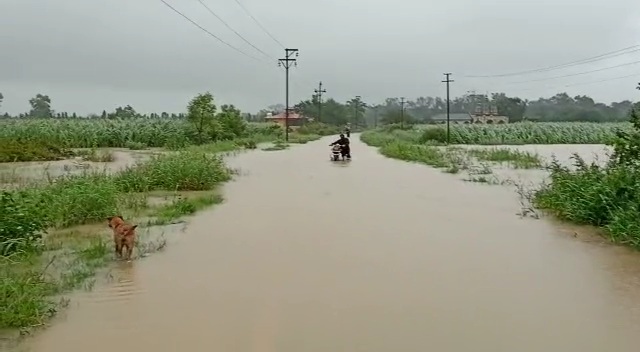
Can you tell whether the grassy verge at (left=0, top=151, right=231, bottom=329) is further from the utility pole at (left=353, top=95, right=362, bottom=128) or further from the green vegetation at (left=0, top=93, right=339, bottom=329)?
the utility pole at (left=353, top=95, right=362, bottom=128)

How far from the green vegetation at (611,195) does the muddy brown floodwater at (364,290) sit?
56 cm

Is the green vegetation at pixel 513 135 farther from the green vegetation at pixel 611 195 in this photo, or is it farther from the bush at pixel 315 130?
the green vegetation at pixel 611 195

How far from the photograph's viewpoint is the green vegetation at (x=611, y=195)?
9.49 meters

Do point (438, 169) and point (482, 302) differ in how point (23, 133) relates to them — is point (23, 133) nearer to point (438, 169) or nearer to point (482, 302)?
point (438, 169)

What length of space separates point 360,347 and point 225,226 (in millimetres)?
6114

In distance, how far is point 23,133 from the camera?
3391 cm

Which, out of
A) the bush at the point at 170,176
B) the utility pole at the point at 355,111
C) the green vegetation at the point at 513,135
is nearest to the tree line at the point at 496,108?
the utility pole at the point at 355,111

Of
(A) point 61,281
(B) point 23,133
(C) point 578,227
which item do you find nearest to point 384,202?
(C) point 578,227

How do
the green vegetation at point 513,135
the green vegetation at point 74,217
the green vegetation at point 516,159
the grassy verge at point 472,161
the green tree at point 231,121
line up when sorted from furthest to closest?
the green vegetation at point 513,135
the green tree at point 231,121
the green vegetation at point 516,159
the grassy verge at point 472,161
the green vegetation at point 74,217

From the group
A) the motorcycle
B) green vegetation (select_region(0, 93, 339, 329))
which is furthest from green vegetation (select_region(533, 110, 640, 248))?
the motorcycle

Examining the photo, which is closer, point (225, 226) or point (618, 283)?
point (618, 283)

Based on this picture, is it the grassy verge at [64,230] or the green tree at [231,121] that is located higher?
the green tree at [231,121]

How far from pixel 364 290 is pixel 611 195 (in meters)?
5.97

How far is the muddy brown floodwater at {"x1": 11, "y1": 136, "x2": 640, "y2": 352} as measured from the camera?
5.17 m
